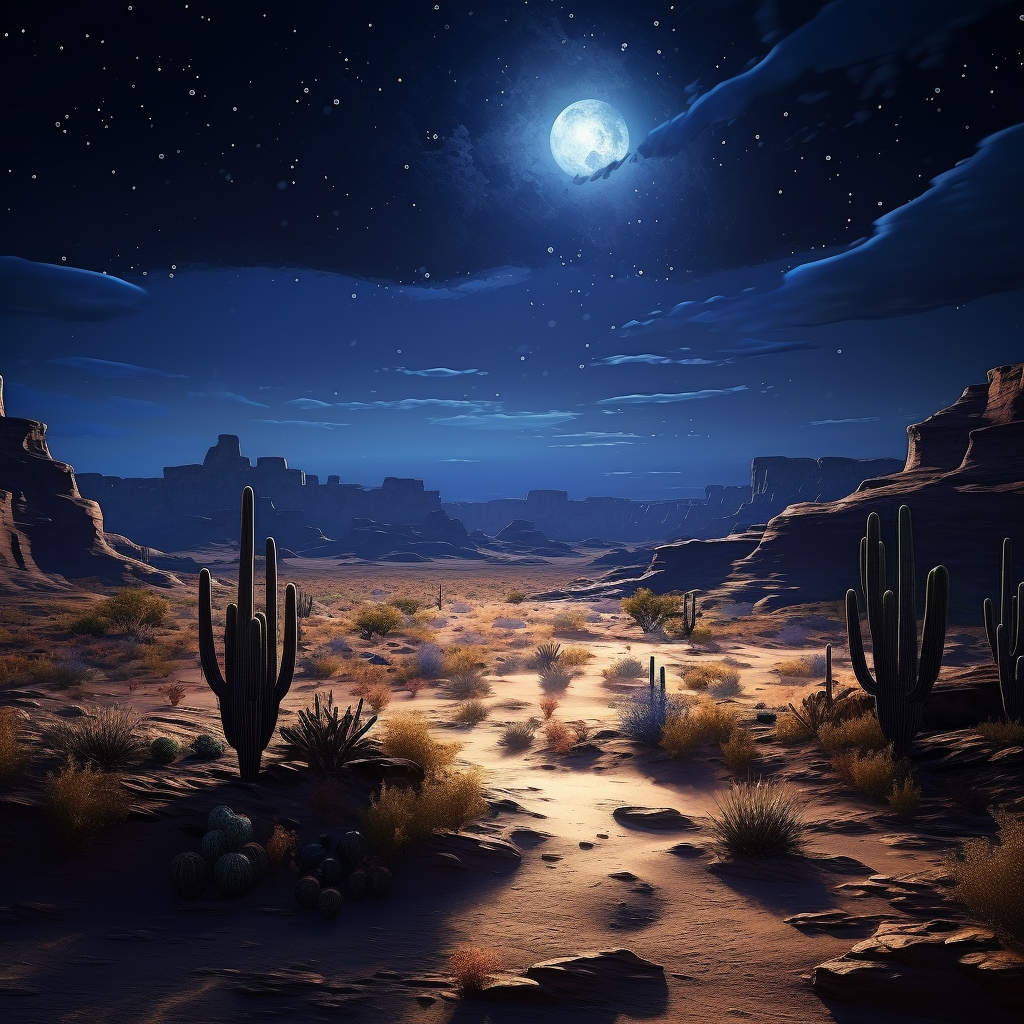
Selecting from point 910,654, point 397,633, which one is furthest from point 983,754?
point 397,633

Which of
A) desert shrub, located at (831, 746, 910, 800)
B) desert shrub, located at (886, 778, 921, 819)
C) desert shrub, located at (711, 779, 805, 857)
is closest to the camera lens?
desert shrub, located at (711, 779, 805, 857)

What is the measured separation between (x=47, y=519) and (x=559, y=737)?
54.2 m

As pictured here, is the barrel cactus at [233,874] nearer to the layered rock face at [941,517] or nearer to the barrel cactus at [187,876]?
the barrel cactus at [187,876]

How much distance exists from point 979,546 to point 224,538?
12566 centimetres

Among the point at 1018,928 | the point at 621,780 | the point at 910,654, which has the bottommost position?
the point at 621,780

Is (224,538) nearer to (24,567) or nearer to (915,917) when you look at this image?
(24,567)

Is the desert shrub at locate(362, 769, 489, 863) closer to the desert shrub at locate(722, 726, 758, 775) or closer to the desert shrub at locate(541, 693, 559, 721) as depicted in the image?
the desert shrub at locate(722, 726, 758, 775)

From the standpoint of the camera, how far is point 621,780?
1003cm

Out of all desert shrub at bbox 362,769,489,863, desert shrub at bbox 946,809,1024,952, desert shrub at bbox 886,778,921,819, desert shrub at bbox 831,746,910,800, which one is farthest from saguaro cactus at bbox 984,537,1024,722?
desert shrub at bbox 362,769,489,863

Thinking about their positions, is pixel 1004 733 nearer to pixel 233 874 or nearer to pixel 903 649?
pixel 903 649

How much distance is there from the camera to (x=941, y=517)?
4006cm

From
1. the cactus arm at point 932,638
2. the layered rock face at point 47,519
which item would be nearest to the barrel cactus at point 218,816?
the cactus arm at point 932,638

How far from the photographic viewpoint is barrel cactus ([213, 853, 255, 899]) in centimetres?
560

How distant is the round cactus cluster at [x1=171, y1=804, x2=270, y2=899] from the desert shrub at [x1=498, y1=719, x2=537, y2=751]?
6209mm
